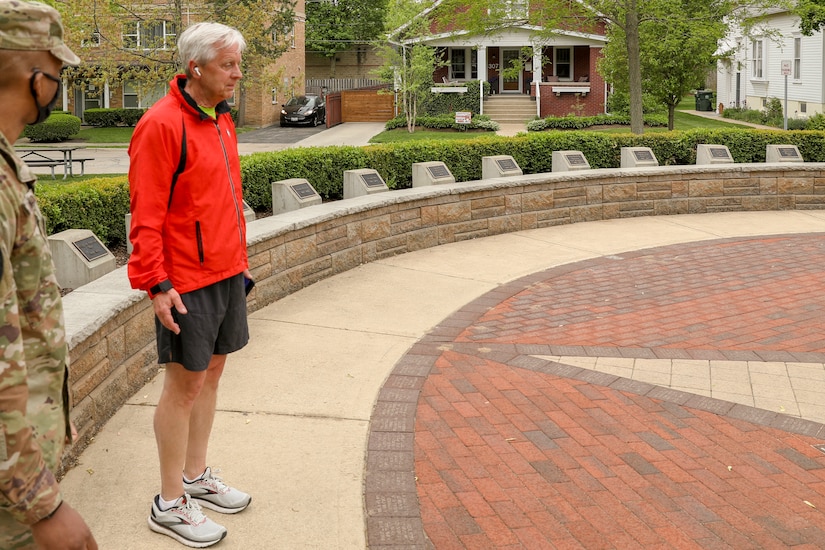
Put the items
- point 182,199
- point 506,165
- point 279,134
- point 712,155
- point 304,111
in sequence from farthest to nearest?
1. point 304,111
2. point 279,134
3. point 712,155
4. point 506,165
5. point 182,199

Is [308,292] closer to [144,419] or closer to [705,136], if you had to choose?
[144,419]

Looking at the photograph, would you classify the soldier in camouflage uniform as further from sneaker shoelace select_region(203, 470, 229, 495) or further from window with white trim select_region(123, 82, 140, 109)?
window with white trim select_region(123, 82, 140, 109)

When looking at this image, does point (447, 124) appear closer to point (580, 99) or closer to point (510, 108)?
point (510, 108)

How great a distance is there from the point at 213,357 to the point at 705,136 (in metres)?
12.0

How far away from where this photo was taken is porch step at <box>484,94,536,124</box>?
4119 cm

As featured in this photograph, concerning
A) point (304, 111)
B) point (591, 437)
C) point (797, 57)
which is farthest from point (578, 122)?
point (591, 437)

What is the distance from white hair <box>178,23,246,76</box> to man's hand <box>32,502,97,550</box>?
88.9 inches

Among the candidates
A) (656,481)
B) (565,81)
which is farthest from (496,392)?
(565,81)

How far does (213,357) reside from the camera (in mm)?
4234

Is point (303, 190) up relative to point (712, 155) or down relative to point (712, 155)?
down

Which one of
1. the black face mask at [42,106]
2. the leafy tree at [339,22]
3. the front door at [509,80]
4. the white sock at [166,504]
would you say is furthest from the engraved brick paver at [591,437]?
the leafy tree at [339,22]

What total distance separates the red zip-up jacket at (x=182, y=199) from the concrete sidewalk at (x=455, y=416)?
1.18 metres

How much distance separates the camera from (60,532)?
202 centimetres

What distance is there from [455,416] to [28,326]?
12.4ft
